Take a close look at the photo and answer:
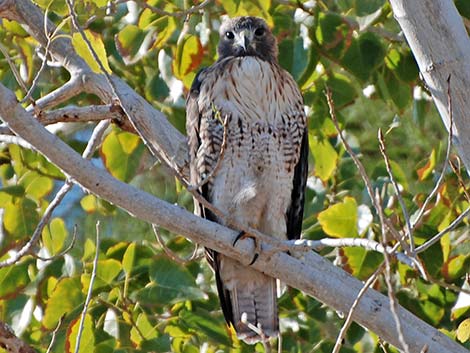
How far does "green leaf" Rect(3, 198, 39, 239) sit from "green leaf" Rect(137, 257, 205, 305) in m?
0.71

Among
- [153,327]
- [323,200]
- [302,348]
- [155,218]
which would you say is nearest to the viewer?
[155,218]

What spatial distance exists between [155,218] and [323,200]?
5.68 ft

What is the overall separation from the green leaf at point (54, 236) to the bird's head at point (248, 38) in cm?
96

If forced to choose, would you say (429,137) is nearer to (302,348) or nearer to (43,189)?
(302,348)

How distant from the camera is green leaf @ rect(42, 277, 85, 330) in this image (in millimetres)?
3721

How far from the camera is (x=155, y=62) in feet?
15.2

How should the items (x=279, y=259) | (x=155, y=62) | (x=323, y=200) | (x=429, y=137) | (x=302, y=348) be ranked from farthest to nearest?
1. (x=429, y=137)
2. (x=155, y=62)
3. (x=323, y=200)
4. (x=302, y=348)
5. (x=279, y=259)

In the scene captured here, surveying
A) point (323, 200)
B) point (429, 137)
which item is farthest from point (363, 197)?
point (429, 137)

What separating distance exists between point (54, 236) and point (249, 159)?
0.77 m

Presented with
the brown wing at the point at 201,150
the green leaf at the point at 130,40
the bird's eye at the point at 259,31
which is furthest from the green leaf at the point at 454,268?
the green leaf at the point at 130,40

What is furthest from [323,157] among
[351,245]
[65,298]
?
[351,245]

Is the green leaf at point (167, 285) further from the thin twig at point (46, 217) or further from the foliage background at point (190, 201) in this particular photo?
the thin twig at point (46, 217)

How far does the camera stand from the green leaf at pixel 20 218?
4152mm

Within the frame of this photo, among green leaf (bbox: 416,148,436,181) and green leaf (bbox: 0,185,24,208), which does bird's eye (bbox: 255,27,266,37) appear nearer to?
green leaf (bbox: 416,148,436,181)
